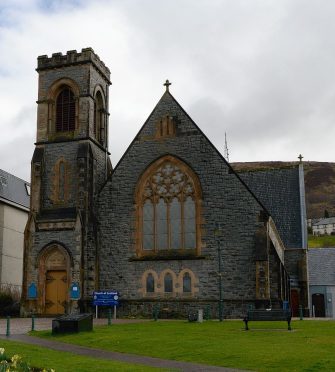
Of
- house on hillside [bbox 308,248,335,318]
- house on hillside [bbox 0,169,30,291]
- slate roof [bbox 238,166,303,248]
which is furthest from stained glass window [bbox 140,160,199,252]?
house on hillside [bbox 308,248,335,318]

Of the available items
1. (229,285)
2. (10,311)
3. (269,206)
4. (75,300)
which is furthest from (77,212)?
(269,206)

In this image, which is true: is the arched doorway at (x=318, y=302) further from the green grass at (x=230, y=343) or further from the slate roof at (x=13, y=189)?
the slate roof at (x=13, y=189)

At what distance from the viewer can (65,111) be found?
3753cm

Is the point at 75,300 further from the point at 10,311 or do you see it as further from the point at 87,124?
the point at 87,124

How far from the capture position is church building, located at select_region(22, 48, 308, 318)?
31625 millimetres

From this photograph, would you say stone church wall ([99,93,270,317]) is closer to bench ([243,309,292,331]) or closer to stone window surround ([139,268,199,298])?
stone window surround ([139,268,199,298])

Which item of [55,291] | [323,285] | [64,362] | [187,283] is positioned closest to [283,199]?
[323,285]

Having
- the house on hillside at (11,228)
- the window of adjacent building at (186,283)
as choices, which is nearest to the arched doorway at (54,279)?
the window of adjacent building at (186,283)

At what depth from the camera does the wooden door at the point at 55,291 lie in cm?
3384

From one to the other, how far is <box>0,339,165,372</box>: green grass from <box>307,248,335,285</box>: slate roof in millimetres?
33092

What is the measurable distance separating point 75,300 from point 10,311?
5518 millimetres

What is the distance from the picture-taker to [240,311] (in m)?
30.9

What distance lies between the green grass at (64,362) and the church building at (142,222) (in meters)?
14.7

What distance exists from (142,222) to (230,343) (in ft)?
56.4
